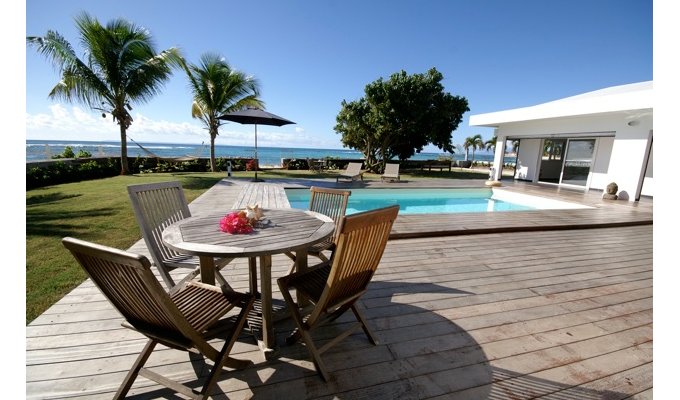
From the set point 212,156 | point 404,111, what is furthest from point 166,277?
point 404,111

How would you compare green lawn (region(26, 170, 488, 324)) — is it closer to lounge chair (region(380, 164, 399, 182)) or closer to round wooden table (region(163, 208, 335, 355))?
round wooden table (region(163, 208, 335, 355))

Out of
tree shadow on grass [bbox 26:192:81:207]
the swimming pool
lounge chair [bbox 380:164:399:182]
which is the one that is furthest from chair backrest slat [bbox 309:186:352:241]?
lounge chair [bbox 380:164:399:182]

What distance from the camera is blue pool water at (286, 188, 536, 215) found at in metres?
9.49

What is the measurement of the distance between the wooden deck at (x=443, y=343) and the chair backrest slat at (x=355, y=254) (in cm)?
50

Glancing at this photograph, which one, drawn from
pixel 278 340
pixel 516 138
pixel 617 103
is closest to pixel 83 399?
pixel 278 340

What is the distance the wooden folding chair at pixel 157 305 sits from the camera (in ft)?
3.58

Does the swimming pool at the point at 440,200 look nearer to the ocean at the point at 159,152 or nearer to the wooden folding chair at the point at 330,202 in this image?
the wooden folding chair at the point at 330,202

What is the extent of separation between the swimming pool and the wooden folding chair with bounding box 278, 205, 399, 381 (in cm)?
679

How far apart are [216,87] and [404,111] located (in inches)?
420

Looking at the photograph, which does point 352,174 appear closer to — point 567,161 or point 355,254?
point 567,161

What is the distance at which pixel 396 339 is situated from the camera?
6.64ft

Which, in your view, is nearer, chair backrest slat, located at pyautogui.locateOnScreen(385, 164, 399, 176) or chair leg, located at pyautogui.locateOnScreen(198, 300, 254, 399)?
chair leg, located at pyautogui.locateOnScreen(198, 300, 254, 399)

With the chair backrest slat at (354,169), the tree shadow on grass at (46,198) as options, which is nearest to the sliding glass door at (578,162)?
the chair backrest slat at (354,169)
